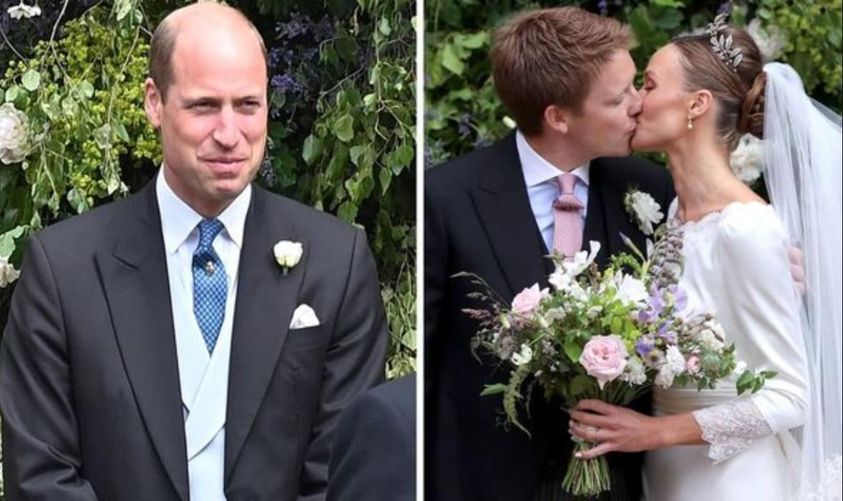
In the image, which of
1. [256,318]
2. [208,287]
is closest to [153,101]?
[208,287]

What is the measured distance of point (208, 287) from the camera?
3631 mm

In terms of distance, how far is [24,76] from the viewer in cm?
362

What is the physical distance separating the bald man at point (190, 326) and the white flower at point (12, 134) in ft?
0.66

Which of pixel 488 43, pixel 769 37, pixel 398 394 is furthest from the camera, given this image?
pixel 488 43

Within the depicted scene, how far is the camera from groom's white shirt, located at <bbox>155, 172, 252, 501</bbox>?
11.8ft

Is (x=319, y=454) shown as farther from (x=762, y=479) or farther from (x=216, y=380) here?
(x=762, y=479)

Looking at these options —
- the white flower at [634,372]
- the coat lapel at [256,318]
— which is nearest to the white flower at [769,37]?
the white flower at [634,372]

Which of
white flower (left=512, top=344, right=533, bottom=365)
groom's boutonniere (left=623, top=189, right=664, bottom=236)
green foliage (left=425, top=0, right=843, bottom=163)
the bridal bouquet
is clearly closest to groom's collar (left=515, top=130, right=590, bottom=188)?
groom's boutonniere (left=623, top=189, right=664, bottom=236)

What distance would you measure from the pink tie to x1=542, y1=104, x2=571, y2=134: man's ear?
0.12 m

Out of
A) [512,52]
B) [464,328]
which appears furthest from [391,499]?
[512,52]

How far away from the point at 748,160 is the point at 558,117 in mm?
549

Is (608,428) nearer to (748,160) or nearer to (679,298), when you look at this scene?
(679,298)

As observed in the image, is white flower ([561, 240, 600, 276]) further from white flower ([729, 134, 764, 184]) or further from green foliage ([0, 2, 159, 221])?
green foliage ([0, 2, 159, 221])

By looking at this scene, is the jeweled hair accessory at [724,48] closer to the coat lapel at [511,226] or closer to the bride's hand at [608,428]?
the coat lapel at [511,226]
